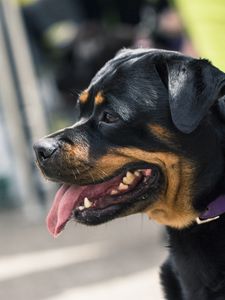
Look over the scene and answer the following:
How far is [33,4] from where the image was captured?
809 cm

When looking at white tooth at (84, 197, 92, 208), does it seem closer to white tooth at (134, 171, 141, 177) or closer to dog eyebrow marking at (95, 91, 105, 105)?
white tooth at (134, 171, 141, 177)

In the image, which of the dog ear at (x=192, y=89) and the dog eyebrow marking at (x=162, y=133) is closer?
the dog ear at (x=192, y=89)

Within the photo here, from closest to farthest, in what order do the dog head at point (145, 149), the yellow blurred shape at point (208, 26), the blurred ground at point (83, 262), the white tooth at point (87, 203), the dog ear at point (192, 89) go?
1. the dog ear at point (192, 89)
2. the dog head at point (145, 149)
3. the white tooth at point (87, 203)
4. the yellow blurred shape at point (208, 26)
5. the blurred ground at point (83, 262)

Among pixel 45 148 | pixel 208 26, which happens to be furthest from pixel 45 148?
pixel 208 26

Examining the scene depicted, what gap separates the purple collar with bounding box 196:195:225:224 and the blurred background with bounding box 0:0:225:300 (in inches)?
78.0

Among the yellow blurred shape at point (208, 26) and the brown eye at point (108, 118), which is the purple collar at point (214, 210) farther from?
the yellow blurred shape at point (208, 26)

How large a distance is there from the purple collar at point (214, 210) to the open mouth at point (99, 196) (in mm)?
269

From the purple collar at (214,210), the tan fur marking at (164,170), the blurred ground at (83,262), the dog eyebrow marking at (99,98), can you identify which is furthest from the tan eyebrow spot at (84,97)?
the blurred ground at (83,262)

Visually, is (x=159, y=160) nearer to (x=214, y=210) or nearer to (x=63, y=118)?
(x=214, y=210)

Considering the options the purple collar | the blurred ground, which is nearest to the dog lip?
the purple collar

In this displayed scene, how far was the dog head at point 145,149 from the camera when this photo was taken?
3504 millimetres

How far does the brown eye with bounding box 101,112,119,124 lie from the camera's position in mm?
3588

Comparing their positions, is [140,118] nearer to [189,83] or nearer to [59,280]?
[189,83]

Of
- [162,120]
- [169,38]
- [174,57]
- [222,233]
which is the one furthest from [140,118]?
[169,38]
